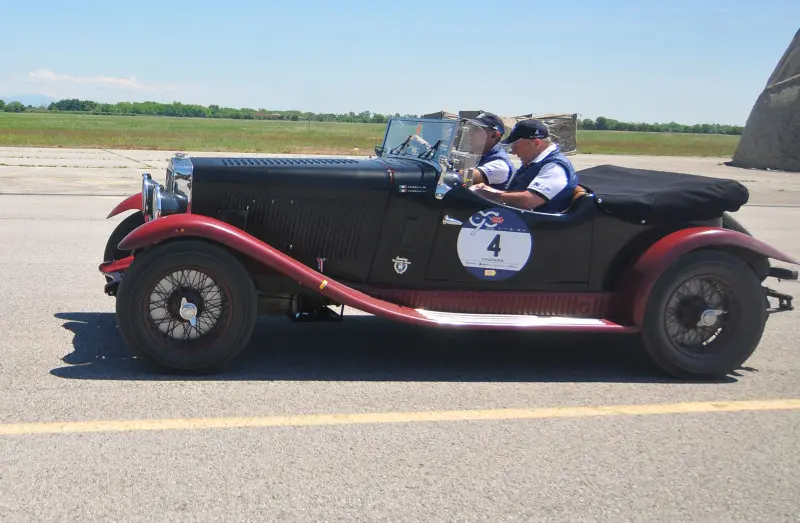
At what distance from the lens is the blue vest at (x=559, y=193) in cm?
499

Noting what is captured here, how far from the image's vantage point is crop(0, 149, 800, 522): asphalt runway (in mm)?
3131

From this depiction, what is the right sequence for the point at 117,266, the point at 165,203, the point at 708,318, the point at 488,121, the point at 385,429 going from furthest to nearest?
the point at 488,121
the point at 117,266
the point at 708,318
the point at 165,203
the point at 385,429

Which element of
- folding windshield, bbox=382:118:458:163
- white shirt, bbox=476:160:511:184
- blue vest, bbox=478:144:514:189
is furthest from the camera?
blue vest, bbox=478:144:514:189

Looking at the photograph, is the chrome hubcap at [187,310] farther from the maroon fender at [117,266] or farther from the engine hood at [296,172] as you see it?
the maroon fender at [117,266]

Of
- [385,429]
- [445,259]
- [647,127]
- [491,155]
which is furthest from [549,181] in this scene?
[647,127]

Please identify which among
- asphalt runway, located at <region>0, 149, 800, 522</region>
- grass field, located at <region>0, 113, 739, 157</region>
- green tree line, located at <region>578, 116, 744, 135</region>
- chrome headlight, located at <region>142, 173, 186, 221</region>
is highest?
green tree line, located at <region>578, 116, 744, 135</region>

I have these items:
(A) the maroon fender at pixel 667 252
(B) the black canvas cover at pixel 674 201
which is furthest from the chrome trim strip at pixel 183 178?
(A) the maroon fender at pixel 667 252

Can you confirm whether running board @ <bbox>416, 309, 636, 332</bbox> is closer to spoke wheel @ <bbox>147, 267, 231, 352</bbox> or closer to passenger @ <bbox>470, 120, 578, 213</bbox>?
passenger @ <bbox>470, 120, 578, 213</bbox>

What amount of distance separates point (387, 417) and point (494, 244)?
1355 millimetres

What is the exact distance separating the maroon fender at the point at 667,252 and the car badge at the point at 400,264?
1.37m

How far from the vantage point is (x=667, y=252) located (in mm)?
4844

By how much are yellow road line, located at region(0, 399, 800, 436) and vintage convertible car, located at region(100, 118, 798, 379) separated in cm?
49

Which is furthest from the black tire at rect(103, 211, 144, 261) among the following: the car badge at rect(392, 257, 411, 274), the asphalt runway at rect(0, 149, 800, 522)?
the car badge at rect(392, 257, 411, 274)

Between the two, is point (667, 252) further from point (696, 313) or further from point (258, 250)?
point (258, 250)
